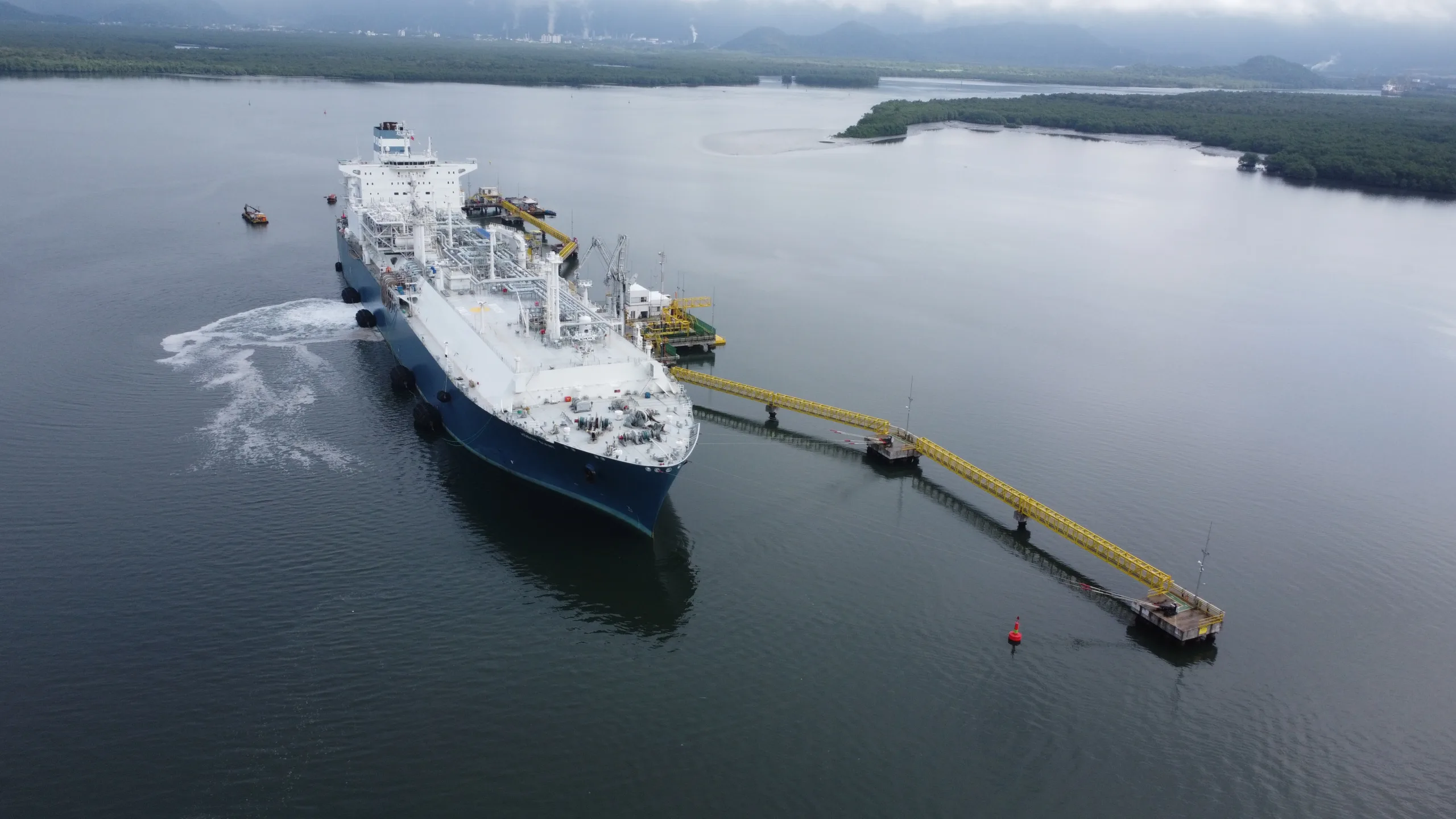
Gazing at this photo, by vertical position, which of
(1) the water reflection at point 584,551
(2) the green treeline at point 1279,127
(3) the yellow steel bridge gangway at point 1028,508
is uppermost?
(2) the green treeline at point 1279,127

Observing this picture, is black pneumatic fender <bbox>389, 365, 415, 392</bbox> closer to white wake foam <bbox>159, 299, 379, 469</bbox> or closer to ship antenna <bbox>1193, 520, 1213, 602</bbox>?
white wake foam <bbox>159, 299, 379, 469</bbox>

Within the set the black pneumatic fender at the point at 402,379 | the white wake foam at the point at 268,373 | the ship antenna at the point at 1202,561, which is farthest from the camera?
the black pneumatic fender at the point at 402,379

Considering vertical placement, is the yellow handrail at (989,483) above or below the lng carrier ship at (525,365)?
below

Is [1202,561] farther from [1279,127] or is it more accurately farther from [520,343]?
[1279,127]

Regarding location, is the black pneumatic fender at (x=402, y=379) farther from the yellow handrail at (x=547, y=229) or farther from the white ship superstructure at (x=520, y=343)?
the yellow handrail at (x=547, y=229)

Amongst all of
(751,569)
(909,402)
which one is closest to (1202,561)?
(751,569)

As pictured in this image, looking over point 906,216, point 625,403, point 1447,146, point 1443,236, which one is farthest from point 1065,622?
point 1447,146

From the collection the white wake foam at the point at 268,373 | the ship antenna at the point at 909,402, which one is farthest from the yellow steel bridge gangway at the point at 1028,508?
the white wake foam at the point at 268,373
